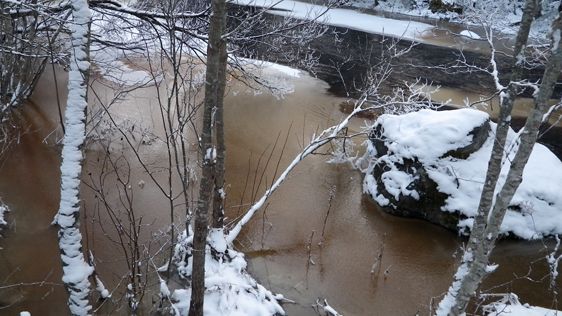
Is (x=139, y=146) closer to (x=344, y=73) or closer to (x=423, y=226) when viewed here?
(x=423, y=226)

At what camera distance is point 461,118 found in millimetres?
8297

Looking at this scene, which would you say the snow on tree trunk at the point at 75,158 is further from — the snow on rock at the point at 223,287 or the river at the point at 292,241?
the snow on rock at the point at 223,287

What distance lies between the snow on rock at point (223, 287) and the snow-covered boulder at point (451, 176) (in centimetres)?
312

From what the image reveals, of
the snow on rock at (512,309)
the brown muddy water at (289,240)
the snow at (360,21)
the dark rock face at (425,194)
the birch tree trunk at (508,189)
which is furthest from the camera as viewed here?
the snow at (360,21)

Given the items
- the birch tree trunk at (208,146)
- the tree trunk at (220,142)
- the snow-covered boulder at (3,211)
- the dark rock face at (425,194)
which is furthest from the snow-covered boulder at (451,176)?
the snow-covered boulder at (3,211)

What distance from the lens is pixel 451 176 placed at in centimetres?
791

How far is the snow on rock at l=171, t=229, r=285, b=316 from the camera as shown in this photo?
5.01 metres

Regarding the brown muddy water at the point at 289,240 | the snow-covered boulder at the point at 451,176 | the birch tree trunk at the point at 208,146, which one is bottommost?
the brown muddy water at the point at 289,240

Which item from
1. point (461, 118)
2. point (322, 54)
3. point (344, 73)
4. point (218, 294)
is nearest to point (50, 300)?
point (218, 294)

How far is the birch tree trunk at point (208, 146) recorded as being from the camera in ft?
11.1

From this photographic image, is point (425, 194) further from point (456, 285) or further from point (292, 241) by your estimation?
point (456, 285)

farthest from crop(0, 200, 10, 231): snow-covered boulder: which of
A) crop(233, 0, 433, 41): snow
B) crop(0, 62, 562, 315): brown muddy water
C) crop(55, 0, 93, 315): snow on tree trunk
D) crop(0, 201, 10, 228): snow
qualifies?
crop(233, 0, 433, 41): snow

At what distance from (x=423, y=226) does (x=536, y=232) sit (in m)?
1.83

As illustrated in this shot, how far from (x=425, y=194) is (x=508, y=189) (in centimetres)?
463
